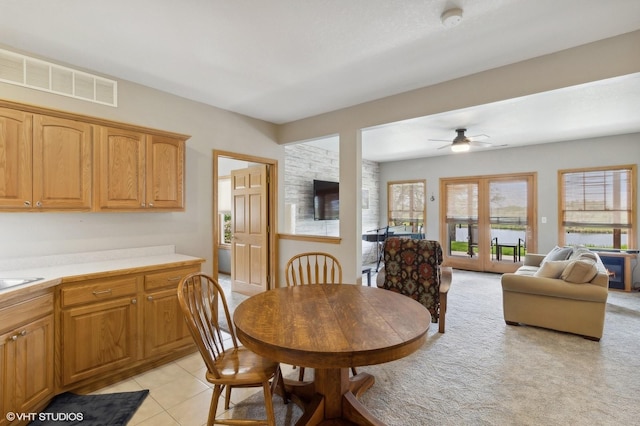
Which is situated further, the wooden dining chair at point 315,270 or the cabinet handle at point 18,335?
the wooden dining chair at point 315,270

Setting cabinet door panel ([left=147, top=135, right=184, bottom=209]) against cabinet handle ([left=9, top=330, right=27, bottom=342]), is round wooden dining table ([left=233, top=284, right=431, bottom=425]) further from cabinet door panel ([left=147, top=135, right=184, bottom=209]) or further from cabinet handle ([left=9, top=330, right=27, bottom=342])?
cabinet door panel ([left=147, top=135, right=184, bottom=209])

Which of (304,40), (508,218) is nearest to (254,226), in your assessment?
(304,40)

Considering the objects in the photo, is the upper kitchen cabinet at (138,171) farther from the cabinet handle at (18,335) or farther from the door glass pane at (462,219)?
the door glass pane at (462,219)

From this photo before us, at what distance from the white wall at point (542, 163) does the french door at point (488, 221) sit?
0.15m

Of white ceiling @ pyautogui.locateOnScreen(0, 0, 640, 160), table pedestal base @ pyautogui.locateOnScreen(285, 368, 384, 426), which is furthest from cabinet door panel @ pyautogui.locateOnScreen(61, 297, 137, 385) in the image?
white ceiling @ pyautogui.locateOnScreen(0, 0, 640, 160)

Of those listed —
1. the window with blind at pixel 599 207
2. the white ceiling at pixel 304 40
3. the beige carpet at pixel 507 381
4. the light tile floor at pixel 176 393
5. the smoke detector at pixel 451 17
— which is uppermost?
the white ceiling at pixel 304 40

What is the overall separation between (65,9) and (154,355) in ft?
8.66

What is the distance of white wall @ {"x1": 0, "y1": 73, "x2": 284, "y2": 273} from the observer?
2490mm

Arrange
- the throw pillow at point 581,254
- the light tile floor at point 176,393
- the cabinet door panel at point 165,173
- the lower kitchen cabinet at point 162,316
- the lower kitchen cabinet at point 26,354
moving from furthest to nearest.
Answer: the throw pillow at point 581,254
the cabinet door panel at point 165,173
the lower kitchen cabinet at point 162,316
the light tile floor at point 176,393
the lower kitchen cabinet at point 26,354

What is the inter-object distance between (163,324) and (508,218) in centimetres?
651

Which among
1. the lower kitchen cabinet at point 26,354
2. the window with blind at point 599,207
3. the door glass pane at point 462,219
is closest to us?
the lower kitchen cabinet at point 26,354

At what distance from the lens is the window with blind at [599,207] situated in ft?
17.1

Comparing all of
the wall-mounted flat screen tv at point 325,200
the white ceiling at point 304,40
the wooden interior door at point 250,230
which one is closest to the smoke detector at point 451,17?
the white ceiling at point 304,40

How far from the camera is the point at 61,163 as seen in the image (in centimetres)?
239
